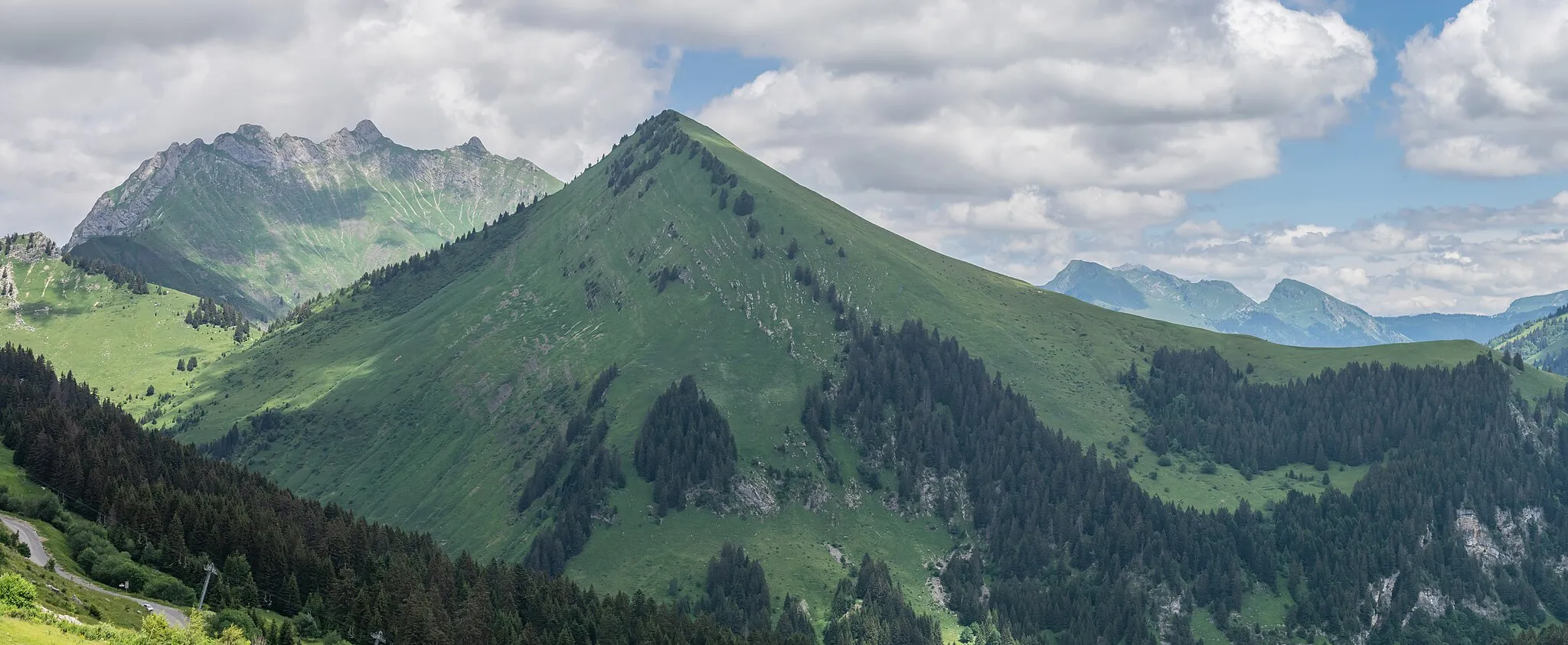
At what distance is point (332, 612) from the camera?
179125mm

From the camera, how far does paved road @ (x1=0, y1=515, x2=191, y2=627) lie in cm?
14925

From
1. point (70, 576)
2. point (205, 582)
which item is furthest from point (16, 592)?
point (205, 582)

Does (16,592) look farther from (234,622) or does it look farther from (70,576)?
(70,576)

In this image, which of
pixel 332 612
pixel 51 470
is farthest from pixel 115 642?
pixel 51 470

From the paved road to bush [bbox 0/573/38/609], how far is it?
2288 cm

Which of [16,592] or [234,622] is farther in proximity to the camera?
[234,622]

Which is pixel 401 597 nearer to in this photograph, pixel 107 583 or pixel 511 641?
pixel 511 641

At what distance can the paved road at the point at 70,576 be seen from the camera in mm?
149250

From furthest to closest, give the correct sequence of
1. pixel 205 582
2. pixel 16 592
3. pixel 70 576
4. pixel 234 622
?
pixel 205 582, pixel 70 576, pixel 234 622, pixel 16 592

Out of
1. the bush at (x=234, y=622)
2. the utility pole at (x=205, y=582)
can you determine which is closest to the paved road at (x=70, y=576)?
the utility pole at (x=205, y=582)

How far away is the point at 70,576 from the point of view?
6033 inches

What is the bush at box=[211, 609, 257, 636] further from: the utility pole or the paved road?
the paved road

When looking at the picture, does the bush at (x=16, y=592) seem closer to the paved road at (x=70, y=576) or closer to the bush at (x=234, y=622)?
the paved road at (x=70, y=576)

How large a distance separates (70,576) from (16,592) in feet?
124
